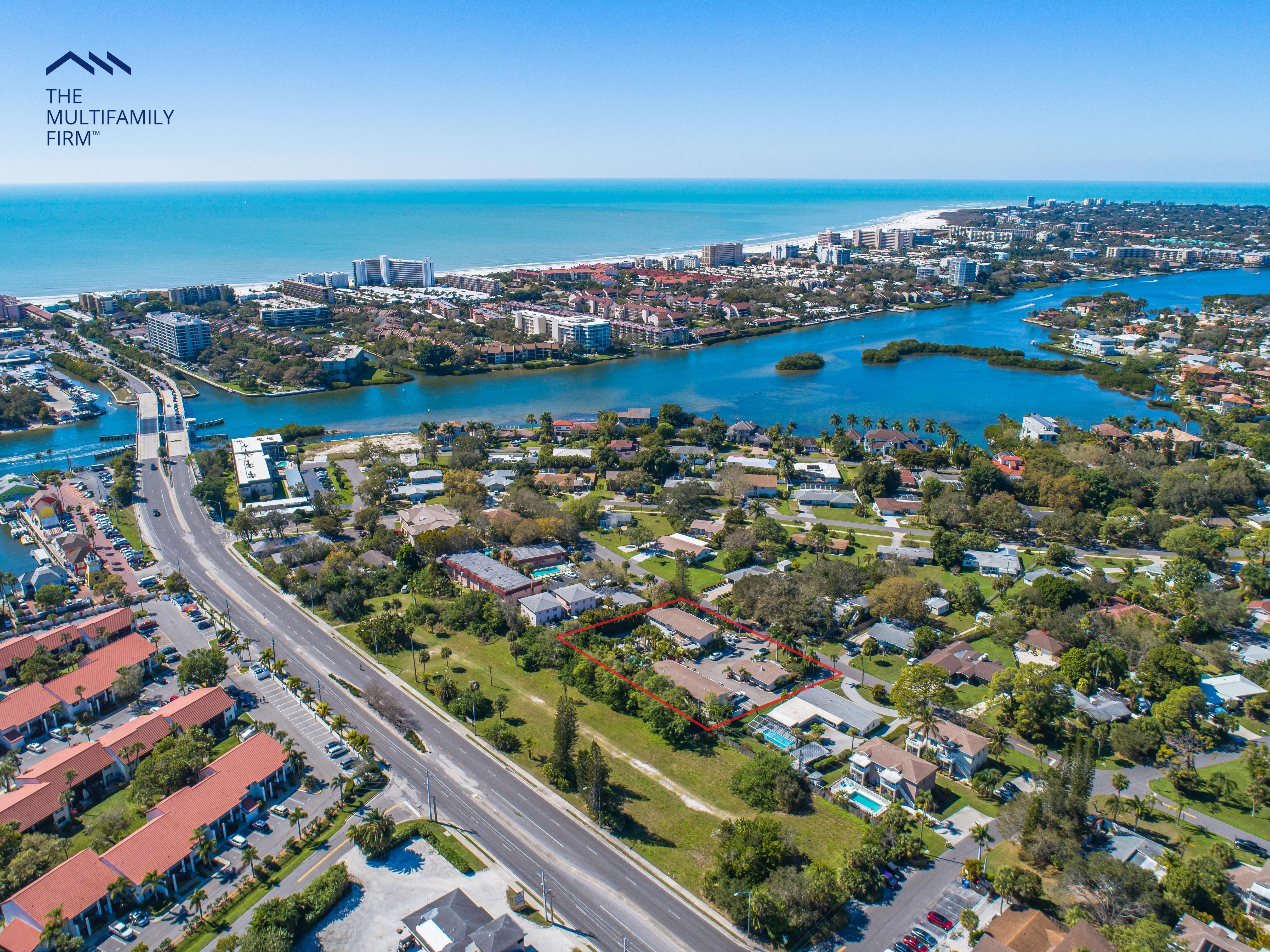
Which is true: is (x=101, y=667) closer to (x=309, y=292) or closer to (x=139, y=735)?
(x=139, y=735)

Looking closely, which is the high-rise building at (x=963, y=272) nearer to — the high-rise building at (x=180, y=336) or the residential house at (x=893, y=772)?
the high-rise building at (x=180, y=336)

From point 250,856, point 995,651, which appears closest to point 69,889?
point 250,856

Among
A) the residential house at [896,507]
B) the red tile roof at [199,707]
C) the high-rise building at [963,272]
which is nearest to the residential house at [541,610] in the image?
the red tile roof at [199,707]

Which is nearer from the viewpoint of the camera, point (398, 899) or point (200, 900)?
point (200, 900)

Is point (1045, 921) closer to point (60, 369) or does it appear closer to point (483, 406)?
point (483, 406)

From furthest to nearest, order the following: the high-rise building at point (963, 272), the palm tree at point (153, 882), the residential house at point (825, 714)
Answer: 1. the high-rise building at point (963, 272)
2. the residential house at point (825, 714)
3. the palm tree at point (153, 882)

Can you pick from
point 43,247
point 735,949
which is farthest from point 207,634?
point 43,247
